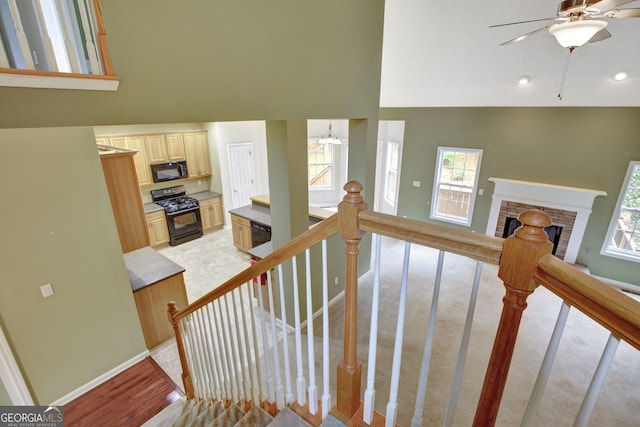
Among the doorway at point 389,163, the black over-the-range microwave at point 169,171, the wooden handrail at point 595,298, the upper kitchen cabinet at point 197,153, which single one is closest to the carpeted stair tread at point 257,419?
the wooden handrail at point 595,298


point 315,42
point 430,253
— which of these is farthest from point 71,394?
point 430,253

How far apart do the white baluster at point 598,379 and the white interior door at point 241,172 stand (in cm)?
728

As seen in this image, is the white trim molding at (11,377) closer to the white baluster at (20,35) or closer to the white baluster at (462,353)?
the white baluster at (20,35)

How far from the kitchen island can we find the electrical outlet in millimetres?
763

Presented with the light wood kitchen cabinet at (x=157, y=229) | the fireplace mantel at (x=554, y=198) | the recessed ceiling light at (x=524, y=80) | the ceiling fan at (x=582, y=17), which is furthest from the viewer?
the light wood kitchen cabinet at (x=157, y=229)

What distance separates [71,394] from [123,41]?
3.54 m

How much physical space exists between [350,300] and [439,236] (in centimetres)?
48

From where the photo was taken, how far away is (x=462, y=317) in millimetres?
4285

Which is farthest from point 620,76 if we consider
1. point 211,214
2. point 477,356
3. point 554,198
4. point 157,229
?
point 157,229

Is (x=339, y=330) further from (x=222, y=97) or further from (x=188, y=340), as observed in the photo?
(x=222, y=97)

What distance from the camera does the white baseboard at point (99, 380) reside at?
3039 millimetres

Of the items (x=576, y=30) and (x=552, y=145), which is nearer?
(x=576, y=30)

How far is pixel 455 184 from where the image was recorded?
658cm

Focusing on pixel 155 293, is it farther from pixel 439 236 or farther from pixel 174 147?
pixel 174 147
